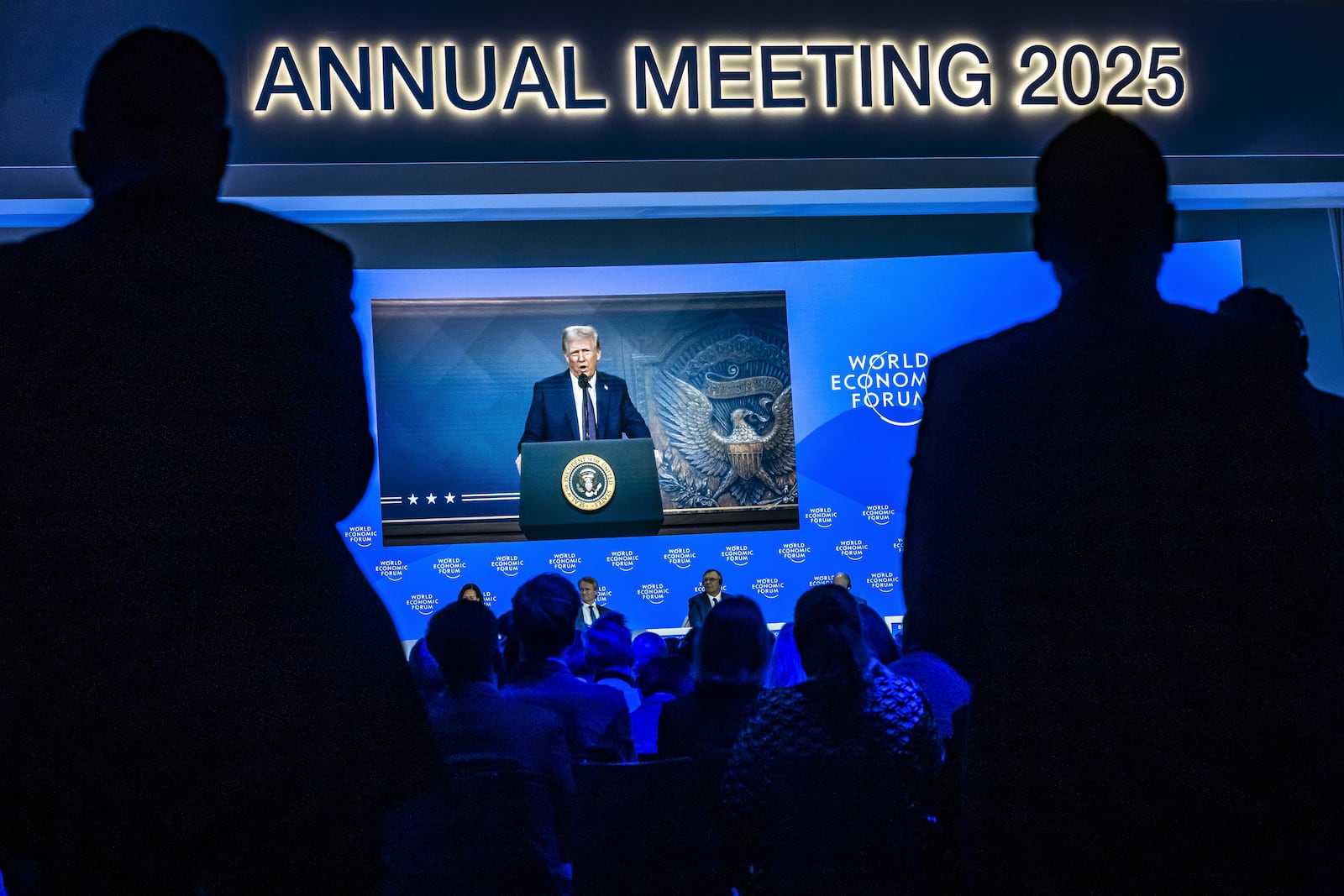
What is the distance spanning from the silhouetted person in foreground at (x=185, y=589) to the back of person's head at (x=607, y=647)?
118 inches

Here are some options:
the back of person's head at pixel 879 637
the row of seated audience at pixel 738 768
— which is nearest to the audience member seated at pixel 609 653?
the back of person's head at pixel 879 637

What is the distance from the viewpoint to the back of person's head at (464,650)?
255 cm

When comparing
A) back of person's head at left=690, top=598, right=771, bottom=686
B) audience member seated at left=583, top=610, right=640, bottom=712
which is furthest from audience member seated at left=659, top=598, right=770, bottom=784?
audience member seated at left=583, top=610, right=640, bottom=712

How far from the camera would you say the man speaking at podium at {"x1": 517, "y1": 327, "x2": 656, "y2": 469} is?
6902 mm

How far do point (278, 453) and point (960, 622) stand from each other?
26.7 inches

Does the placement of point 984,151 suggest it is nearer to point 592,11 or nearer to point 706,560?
point 592,11

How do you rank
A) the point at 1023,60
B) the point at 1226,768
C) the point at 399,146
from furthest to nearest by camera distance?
the point at 1023,60 → the point at 399,146 → the point at 1226,768

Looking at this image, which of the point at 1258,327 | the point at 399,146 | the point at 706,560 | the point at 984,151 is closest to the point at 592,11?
the point at 399,146

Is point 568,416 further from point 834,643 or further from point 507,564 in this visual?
point 834,643

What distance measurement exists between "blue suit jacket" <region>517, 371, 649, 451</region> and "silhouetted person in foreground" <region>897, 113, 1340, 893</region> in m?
5.71

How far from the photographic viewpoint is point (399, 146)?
19.6ft

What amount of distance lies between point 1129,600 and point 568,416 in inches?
233

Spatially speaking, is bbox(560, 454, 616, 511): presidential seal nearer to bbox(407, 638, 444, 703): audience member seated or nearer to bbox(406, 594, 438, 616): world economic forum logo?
bbox(407, 638, 444, 703): audience member seated

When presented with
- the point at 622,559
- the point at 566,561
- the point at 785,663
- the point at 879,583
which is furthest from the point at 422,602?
the point at 785,663
